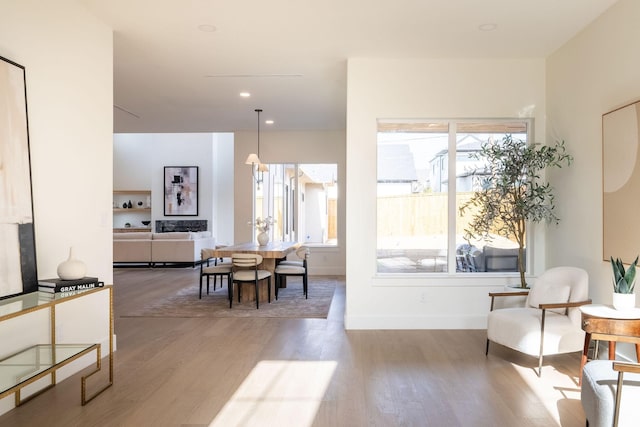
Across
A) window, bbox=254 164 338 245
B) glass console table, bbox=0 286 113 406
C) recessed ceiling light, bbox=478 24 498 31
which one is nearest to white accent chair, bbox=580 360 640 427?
glass console table, bbox=0 286 113 406

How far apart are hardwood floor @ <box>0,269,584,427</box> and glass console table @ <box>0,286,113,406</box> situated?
293mm

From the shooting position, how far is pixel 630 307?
2.78 m

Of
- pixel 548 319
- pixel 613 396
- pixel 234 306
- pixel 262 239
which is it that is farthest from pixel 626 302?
pixel 262 239

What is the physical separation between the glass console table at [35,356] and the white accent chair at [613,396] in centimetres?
279

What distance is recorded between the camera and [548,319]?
11.5 feet

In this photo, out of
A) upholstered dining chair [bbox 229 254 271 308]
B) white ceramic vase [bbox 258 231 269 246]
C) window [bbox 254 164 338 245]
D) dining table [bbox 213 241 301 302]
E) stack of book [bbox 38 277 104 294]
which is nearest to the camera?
stack of book [bbox 38 277 104 294]

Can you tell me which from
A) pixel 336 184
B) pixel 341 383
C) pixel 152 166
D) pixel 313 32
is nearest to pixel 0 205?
pixel 341 383

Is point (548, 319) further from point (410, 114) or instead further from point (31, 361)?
point (31, 361)

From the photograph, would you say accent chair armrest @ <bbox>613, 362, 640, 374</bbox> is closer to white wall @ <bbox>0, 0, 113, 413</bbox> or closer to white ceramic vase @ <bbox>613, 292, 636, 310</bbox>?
white ceramic vase @ <bbox>613, 292, 636, 310</bbox>

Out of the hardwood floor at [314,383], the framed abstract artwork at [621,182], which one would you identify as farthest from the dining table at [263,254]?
the framed abstract artwork at [621,182]

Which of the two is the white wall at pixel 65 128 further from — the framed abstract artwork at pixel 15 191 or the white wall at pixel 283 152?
the white wall at pixel 283 152

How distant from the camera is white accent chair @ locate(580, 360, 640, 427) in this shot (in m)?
1.95

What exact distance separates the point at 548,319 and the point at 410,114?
2.42 metres

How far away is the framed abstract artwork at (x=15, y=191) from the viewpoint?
103 inches
